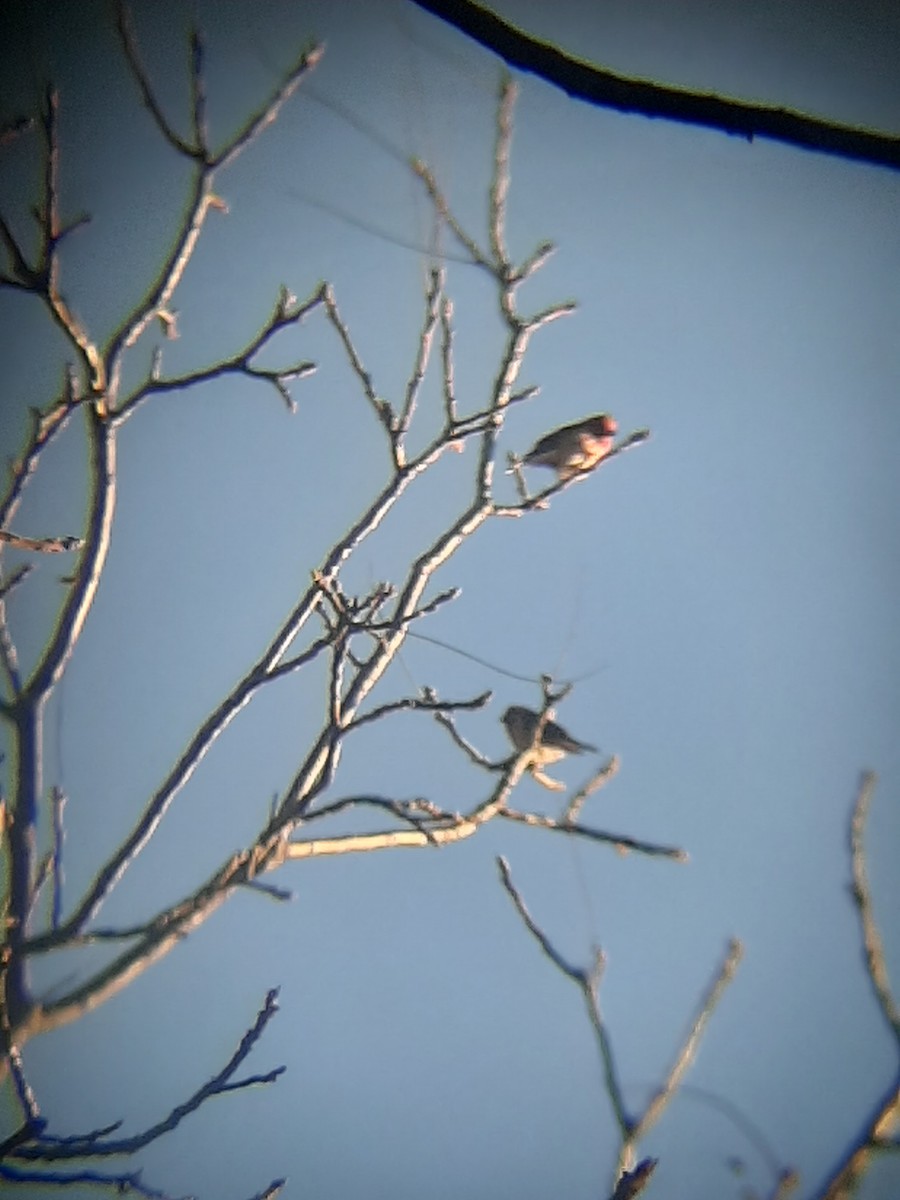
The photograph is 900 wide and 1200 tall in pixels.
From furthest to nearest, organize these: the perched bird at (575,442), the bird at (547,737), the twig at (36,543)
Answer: the perched bird at (575,442) < the bird at (547,737) < the twig at (36,543)

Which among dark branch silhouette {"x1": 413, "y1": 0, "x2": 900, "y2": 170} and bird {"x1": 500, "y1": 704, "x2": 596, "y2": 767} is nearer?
dark branch silhouette {"x1": 413, "y1": 0, "x2": 900, "y2": 170}

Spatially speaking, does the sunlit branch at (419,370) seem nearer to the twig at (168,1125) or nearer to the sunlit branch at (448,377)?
the sunlit branch at (448,377)

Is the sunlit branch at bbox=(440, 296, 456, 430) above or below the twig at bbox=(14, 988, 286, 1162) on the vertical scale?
above

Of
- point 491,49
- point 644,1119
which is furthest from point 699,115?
point 644,1119

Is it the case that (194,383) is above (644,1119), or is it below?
above

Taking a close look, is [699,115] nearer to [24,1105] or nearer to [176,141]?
[176,141]

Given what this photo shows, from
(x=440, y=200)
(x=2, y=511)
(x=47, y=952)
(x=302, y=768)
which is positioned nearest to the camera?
(x=47, y=952)

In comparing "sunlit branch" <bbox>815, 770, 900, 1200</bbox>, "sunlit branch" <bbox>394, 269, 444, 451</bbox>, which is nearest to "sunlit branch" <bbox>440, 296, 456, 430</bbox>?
"sunlit branch" <bbox>394, 269, 444, 451</bbox>

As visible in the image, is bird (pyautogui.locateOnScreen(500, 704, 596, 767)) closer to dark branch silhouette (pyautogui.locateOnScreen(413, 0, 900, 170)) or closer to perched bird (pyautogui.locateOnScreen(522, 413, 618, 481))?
perched bird (pyautogui.locateOnScreen(522, 413, 618, 481))

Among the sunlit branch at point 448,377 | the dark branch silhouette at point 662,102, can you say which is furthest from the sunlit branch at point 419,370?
the dark branch silhouette at point 662,102
